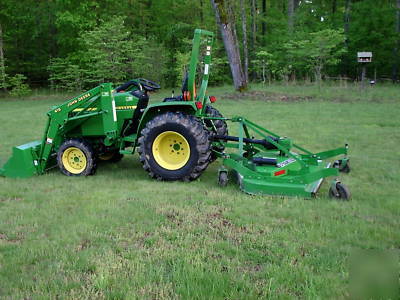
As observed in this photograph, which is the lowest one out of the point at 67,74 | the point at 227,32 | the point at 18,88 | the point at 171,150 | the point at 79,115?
the point at 171,150

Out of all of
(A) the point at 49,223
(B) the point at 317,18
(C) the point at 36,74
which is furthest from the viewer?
(B) the point at 317,18

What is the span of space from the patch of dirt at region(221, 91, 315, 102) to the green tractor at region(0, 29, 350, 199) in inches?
393

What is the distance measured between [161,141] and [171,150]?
205 millimetres

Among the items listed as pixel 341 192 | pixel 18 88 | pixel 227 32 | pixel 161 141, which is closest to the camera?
pixel 341 192

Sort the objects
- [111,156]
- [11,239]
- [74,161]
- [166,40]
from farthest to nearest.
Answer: [166,40] → [111,156] → [74,161] → [11,239]

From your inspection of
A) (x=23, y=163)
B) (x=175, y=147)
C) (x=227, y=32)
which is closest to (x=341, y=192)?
(x=175, y=147)

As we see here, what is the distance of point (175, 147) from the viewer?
589cm

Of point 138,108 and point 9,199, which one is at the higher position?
point 138,108

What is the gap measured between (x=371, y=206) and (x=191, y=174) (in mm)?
2393

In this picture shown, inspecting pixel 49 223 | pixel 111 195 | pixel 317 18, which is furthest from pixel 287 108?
pixel 317 18

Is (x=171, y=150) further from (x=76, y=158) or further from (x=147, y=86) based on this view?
(x=76, y=158)

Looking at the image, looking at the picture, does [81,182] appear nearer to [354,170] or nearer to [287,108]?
[354,170]

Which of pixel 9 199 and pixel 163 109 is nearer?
pixel 9 199

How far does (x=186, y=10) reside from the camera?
2995cm
